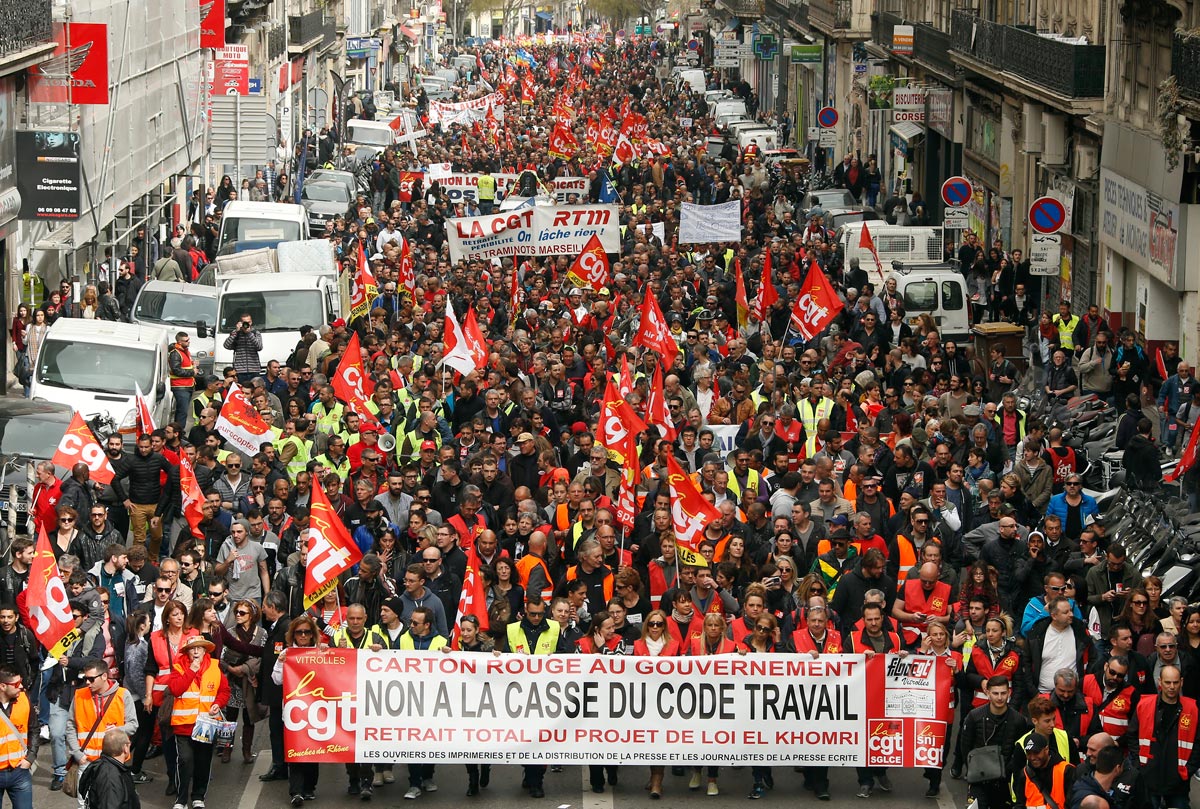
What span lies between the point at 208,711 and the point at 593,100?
Answer: 6488 cm

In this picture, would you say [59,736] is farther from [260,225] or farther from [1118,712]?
[260,225]

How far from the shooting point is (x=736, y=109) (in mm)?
70000

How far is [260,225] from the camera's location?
37000 millimetres

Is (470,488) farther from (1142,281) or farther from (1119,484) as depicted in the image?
(1142,281)

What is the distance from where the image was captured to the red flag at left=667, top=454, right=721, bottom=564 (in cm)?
1641

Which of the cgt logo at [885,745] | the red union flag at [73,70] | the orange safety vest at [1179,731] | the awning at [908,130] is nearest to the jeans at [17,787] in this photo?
the cgt logo at [885,745]

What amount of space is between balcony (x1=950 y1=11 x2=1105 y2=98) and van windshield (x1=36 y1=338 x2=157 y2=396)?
14.6 metres

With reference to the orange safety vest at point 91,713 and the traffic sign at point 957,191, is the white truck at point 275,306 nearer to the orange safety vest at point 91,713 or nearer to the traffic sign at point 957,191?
the traffic sign at point 957,191

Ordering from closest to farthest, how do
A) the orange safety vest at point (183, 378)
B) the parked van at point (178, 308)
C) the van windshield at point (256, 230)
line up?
the orange safety vest at point (183, 378)
the parked van at point (178, 308)
the van windshield at point (256, 230)

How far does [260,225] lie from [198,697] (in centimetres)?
2401

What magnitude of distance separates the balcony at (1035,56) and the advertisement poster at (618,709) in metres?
20.0

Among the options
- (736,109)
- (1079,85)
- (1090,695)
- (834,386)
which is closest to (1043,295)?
(1079,85)

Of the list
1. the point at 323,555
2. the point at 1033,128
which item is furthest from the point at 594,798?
the point at 1033,128

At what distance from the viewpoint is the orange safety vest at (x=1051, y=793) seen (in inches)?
459
